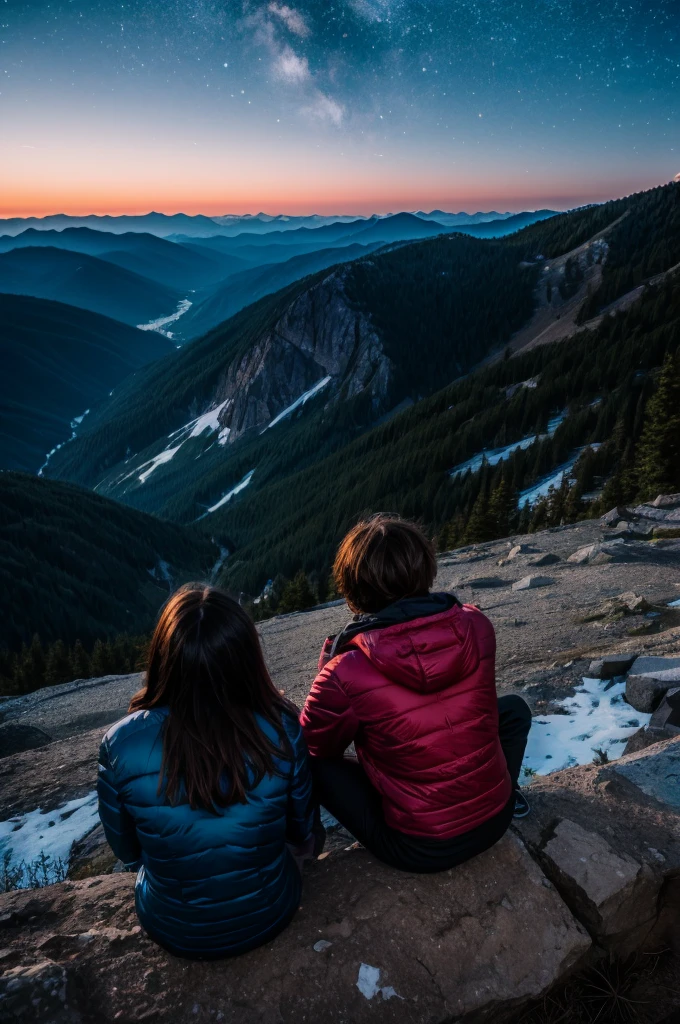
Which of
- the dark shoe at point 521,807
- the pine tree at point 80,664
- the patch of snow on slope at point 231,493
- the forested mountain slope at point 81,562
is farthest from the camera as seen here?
the patch of snow on slope at point 231,493

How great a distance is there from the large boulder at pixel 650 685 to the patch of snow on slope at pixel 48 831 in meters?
7.13

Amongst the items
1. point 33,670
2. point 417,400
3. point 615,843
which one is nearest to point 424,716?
point 615,843

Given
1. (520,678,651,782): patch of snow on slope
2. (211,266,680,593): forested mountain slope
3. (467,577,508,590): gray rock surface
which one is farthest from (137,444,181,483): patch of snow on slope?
(520,678,651,782): patch of snow on slope

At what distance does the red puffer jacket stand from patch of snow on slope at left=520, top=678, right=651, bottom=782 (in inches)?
118

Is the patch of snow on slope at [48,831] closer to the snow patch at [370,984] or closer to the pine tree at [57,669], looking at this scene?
the snow patch at [370,984]

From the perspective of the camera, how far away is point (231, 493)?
141000mm

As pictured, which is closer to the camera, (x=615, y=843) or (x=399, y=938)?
(x=399, y=938)

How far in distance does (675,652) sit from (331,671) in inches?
278

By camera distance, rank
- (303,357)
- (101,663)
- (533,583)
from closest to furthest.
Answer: (533,583)
(101,663)
(303,357)

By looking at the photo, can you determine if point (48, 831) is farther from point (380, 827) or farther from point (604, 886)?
A: point (604, 886)

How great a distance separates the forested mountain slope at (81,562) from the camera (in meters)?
75.8

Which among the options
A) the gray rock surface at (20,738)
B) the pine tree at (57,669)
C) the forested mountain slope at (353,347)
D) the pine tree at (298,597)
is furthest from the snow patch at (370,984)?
the forested mountain slope at (353,347)

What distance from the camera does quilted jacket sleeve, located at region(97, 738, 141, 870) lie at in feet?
8.86

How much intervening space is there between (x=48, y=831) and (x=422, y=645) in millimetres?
7471
